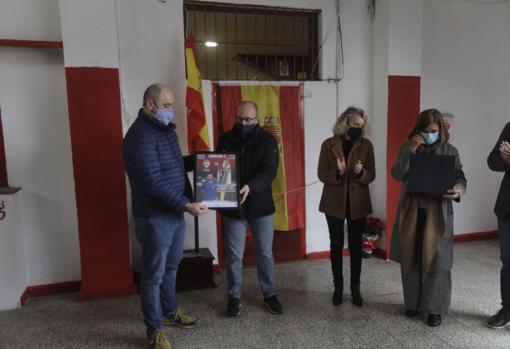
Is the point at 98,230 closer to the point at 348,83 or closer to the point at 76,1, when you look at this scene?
the point at 76,1

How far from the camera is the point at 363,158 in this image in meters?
2.93

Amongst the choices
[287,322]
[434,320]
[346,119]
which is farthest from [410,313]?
[346,119]

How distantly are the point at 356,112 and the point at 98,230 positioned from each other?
2.18 m

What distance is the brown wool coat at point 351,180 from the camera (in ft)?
9.57

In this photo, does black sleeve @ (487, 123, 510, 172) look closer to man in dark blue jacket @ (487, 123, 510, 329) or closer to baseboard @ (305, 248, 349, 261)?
man in dark blue jacket @ (487, 123, 510, 329)

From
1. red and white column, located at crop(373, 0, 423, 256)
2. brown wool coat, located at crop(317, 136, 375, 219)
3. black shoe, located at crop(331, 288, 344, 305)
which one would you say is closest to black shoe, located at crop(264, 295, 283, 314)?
black shoe, located at crop(331, 288, 344, 305)

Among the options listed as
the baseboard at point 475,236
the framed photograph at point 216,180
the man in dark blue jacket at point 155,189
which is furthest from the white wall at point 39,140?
the baseboard at point 475,236

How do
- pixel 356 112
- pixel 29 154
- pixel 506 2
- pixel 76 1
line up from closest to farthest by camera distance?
pixel 356 112 → pixel 76 1 → pixel 29 154 → pixel 506 2

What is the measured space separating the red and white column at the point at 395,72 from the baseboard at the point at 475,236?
1.15 meters

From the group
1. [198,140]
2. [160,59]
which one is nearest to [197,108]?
[198,140]

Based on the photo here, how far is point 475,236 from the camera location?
484 cm

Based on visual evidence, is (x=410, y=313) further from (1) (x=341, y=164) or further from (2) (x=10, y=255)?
(2) (x=10, y=255)

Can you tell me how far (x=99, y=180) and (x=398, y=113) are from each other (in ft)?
9.34

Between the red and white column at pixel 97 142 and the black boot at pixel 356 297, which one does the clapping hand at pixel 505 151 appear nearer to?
the black boot at pixel 356 297
